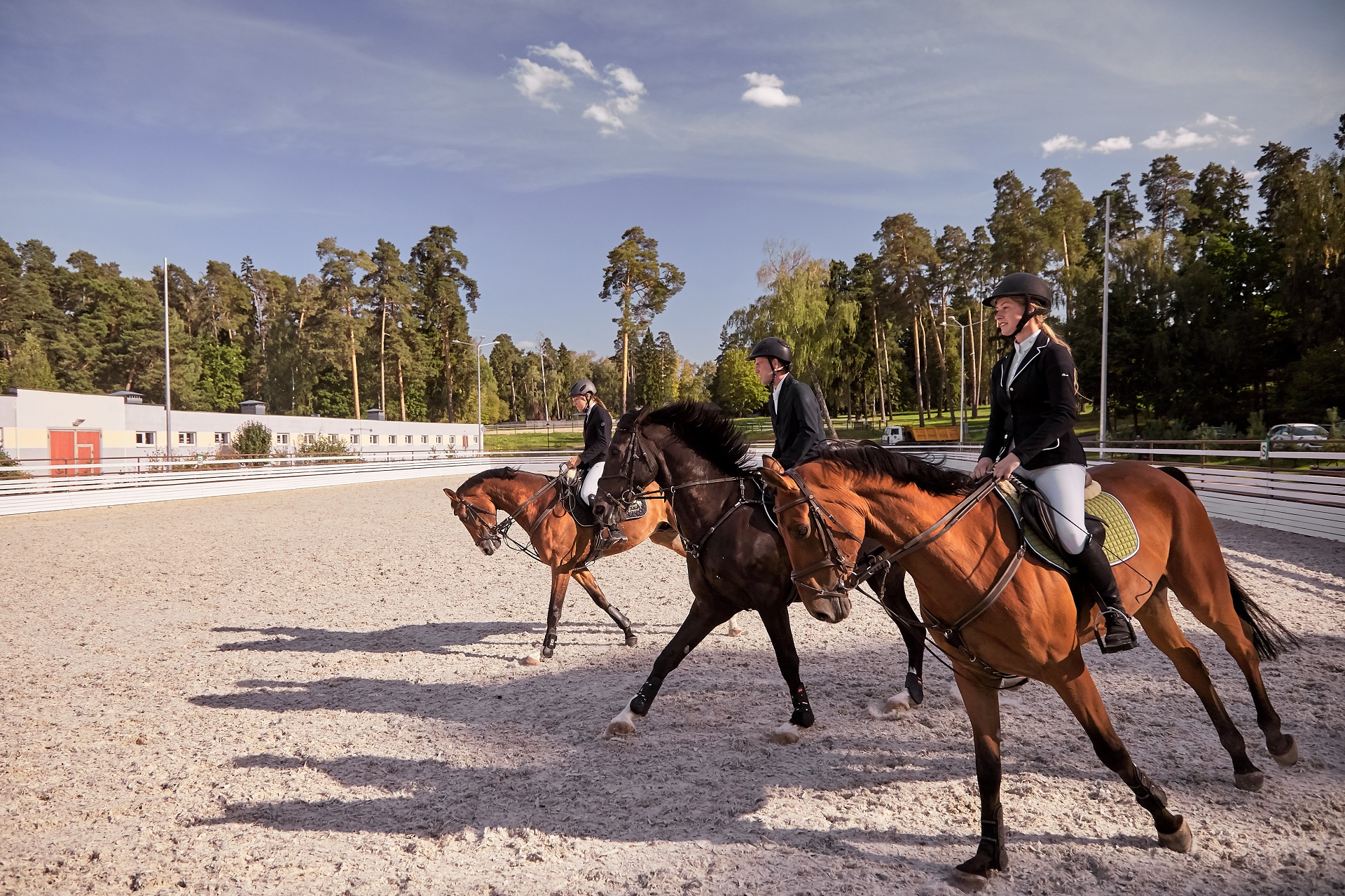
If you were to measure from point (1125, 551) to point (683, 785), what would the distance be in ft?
8.62

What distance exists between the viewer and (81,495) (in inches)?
747

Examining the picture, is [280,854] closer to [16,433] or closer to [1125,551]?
[1125,551]

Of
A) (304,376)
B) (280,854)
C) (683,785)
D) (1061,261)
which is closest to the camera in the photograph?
(280,854)

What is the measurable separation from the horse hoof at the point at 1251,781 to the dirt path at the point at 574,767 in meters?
0.10

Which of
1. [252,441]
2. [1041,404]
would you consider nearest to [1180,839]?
[1041,404]

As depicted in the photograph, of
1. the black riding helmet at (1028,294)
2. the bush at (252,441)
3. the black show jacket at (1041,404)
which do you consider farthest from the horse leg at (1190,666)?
the bush at (252,441)

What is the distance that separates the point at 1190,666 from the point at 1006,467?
6.17ft

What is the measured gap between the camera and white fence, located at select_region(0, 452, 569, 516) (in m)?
18.2

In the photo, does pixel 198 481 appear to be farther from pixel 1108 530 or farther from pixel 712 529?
pixel 1108 530

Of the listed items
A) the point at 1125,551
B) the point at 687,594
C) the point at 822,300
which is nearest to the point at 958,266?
the point at 822,300

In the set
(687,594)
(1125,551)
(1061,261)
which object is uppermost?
(1061,261)

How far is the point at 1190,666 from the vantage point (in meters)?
3.95

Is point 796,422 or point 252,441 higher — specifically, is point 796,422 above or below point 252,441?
above

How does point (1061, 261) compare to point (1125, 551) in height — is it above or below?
above
